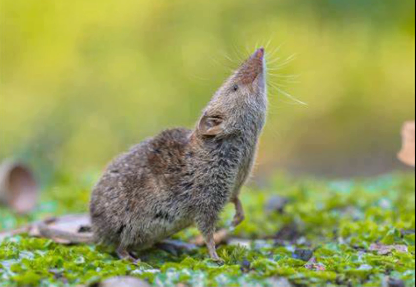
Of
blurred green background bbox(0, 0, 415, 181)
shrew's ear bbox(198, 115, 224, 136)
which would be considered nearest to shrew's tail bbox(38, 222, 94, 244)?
shrew's ear bbox(198, 115, 224, 136)

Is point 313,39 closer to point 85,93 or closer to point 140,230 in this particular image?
point 85,93

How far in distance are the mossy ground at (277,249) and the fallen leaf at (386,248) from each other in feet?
0.19

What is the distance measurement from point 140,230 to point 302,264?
51.4 inches

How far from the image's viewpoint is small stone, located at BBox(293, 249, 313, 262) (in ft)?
15.5

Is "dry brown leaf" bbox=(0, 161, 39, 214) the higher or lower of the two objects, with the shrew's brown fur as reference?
higher

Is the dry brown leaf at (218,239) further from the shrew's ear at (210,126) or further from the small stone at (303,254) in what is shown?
the shrew's ear at (210,126)

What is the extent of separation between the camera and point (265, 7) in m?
14.1

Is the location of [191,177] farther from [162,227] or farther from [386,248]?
[386,248]

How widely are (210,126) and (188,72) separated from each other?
8988 mm

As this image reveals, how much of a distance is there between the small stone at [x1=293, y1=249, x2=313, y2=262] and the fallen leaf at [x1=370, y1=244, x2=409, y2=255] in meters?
0.53

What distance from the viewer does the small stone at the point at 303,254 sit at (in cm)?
474

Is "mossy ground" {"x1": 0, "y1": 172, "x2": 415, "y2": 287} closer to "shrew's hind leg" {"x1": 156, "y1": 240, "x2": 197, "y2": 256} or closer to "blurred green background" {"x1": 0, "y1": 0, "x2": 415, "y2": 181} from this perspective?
"shrew's hind leg" {"x1": 156, "y1": 240, "x2": 197, "y2": 256}

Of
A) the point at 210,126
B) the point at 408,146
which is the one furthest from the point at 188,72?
the point at 210,126

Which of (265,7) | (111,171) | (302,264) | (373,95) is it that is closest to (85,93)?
(265,7)
